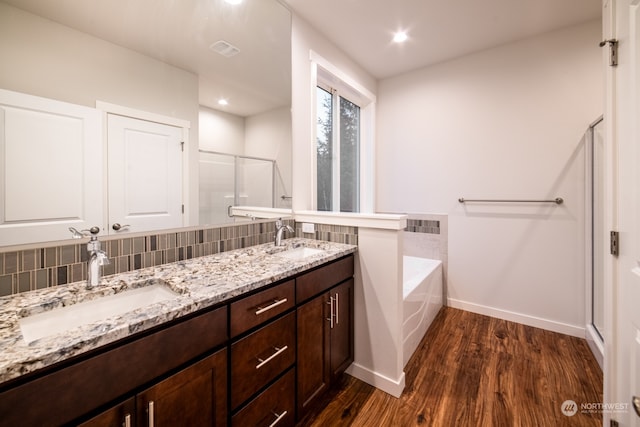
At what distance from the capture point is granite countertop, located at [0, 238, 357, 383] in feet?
2.08

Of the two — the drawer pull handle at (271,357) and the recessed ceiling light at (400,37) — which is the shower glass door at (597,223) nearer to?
the recessed ceiling light at (400,37)

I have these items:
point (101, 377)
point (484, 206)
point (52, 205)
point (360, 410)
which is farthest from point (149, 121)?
point (484, 206)

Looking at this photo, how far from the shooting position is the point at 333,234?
192 centimetres

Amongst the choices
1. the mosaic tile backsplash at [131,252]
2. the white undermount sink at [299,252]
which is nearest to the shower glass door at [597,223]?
the mosaic tile backsplash at [131,252]

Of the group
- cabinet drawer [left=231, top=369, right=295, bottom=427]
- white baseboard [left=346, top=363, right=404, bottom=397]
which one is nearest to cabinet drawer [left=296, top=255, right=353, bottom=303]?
cabinet drawer [left=231, top=369, right=295, bottom=427]

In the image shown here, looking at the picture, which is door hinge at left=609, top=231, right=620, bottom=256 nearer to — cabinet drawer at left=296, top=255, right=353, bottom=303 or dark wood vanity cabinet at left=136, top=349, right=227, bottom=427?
cabinet drawer at left=296, top=255, right=353, bottom=303

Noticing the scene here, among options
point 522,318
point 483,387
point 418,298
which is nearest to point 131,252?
point 418,298

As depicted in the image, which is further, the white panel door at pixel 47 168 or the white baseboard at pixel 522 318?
the white baseboard at pixel 522 318

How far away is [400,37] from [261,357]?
2778mm

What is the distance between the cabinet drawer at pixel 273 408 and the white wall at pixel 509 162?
7.43 feet

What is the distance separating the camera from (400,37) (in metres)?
2.48

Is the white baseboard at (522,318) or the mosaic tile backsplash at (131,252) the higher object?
the mosaic tile backsplash at (131,252)

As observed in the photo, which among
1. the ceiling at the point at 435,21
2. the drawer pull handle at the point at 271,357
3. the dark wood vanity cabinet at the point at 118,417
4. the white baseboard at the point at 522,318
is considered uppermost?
the ceiling at the point at 435,21

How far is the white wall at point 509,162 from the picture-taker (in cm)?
233
